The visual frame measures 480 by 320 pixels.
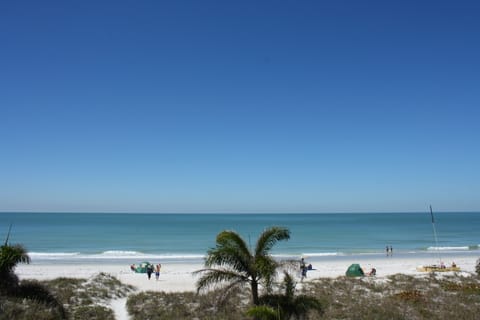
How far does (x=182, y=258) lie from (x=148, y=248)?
47.2 feet

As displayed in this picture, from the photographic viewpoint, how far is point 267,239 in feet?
37.3

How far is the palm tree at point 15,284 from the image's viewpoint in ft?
45.5

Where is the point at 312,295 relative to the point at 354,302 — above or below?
above

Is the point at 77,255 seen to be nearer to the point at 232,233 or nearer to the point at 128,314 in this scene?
the point at 128,314

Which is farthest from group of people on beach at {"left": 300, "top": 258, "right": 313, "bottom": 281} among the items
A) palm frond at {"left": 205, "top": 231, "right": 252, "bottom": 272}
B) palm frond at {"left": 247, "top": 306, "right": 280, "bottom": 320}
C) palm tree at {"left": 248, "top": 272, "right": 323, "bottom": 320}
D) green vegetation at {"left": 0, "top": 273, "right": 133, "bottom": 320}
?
green vegetation at {"left": 0, "top": 273, "right": 133, "bottom": 320}

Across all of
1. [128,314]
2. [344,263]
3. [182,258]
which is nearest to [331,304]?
[128,314]

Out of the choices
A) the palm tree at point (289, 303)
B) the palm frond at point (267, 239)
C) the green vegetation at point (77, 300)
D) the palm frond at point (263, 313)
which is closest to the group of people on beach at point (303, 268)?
the palm tree at point (289, 303)

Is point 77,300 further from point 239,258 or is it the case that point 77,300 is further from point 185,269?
point 185,269

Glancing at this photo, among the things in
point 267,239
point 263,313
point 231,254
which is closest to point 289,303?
point 263,313

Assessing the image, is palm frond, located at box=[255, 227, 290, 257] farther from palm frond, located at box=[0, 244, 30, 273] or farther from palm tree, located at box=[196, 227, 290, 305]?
palm frond, located at box=[0, 244, 30, 273]

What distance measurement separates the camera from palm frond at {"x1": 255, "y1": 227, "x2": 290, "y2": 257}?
11344 mm

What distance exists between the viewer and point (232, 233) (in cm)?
1139

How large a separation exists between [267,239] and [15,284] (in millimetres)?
10751

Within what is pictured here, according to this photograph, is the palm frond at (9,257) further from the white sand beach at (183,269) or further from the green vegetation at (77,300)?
the white sand beach at (183,269)
